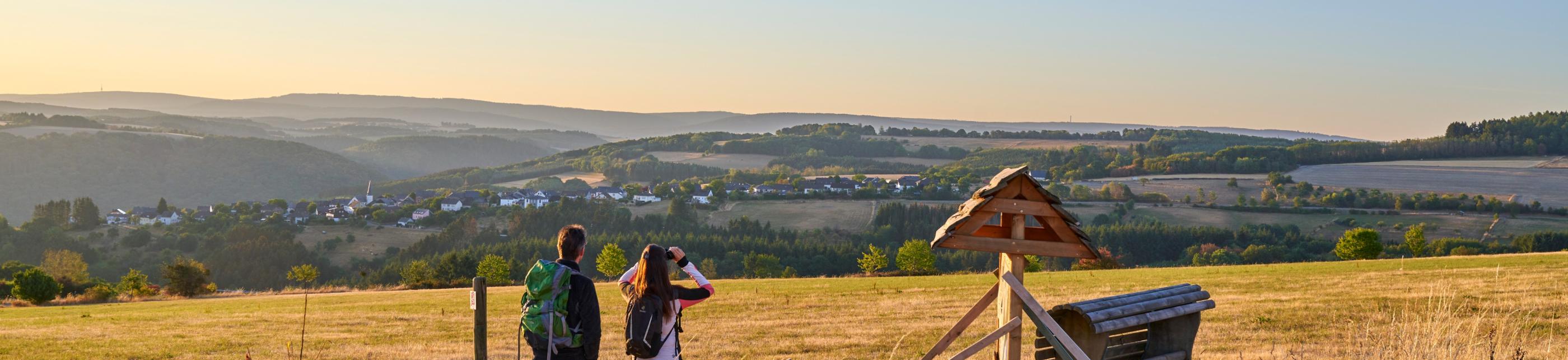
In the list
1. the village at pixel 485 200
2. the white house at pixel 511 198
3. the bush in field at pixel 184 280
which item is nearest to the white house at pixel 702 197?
the village at pixel 485 200

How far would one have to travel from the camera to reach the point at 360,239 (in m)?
114

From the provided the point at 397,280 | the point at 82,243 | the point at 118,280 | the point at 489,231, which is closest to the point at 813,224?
the point at 489,231

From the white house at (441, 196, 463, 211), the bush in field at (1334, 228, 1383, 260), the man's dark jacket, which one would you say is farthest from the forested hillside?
the man's dark jacket

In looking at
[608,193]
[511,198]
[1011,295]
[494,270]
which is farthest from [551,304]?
[511,198]

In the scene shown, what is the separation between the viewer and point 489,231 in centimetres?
12438

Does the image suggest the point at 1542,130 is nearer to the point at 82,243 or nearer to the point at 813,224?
the point at 813,224

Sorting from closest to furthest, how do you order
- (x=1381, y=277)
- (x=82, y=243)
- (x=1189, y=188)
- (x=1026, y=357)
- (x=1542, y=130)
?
1. (x=1026, y=357)
2. (x=1381, y=277)
3. (x=82, y=243)
4. (x=1189, y=188)
5. (x=1542, y=130)

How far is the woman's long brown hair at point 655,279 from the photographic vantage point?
818 centimetres

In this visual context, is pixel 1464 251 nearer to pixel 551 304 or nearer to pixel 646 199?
pixel 551 304

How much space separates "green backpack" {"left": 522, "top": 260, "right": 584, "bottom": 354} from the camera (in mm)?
8180

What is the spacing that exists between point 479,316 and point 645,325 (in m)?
2.25

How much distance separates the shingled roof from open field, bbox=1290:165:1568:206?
122m

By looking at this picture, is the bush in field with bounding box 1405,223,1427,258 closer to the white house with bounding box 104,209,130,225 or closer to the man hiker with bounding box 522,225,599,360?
the man hiker with bounding box 522,225,599,360

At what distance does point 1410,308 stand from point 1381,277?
8840 mm
